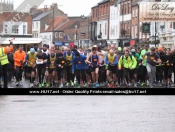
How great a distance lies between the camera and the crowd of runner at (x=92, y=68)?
1036 inches

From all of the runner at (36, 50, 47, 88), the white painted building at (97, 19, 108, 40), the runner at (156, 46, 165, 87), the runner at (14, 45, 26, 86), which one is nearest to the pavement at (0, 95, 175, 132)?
the runner at (36, 50, 47, 88)

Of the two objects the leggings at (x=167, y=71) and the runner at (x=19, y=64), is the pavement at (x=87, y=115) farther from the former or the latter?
the leggings at (x=167, y=71)

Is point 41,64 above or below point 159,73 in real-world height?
above

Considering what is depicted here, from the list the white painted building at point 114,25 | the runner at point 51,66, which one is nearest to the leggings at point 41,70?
the runner at point 51,66

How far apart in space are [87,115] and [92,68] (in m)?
12.4

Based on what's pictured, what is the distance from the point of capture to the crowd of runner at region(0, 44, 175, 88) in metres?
26.3

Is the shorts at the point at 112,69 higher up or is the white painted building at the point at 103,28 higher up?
the white painted building at the point at 103,28

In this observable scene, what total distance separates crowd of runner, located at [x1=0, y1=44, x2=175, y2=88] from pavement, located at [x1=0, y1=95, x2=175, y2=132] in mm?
6774

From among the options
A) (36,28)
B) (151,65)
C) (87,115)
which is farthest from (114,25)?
(87,115)

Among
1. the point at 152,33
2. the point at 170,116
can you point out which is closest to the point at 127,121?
the point at 170,116

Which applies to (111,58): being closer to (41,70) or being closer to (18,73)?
(41,70)

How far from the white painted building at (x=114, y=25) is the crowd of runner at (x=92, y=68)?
61139 mm

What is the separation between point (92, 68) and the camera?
1040 inches

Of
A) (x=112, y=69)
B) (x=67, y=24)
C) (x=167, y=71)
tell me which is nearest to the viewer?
(x=112, y=69)
